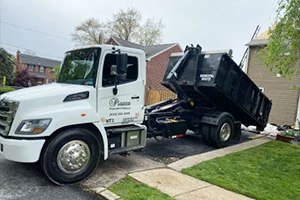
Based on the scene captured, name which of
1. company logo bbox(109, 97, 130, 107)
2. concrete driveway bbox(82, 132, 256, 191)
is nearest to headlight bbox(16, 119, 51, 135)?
concrete driveway bbox(82, 132, 256, 191)

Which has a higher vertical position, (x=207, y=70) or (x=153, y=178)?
(x=207, y=70)

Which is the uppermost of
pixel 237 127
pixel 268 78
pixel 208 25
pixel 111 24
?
pixel 111 24

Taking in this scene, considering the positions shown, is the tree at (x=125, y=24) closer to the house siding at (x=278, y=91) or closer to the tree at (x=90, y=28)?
the tree at (x=90, y=28)

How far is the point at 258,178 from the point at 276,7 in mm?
4228

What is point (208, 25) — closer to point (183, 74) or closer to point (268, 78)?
point (268, 78)

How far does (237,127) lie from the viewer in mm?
8609

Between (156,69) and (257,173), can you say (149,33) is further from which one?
(257,173)

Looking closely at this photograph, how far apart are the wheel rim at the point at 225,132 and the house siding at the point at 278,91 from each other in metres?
5.90

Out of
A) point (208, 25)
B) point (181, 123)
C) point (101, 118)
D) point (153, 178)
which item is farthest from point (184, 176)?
point (208, 25)

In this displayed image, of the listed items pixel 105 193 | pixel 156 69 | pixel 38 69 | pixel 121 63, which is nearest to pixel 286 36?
pixel 121 63

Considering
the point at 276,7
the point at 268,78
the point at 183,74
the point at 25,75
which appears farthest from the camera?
the point at 25,75

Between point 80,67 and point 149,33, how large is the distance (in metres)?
38.0

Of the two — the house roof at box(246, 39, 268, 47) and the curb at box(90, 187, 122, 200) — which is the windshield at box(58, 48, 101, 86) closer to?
the curb at box(90, 187, 122, 200)

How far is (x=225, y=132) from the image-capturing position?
809 cm
